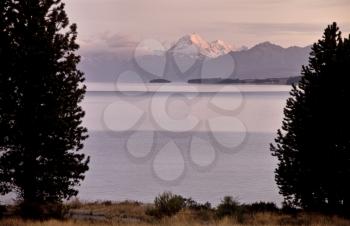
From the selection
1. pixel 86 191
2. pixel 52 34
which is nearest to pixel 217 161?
pixel 86 191

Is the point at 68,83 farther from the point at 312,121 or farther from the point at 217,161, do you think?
the point at 217,161

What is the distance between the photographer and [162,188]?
6638cm

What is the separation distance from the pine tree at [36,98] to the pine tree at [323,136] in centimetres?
1053

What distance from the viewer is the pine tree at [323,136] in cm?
2477

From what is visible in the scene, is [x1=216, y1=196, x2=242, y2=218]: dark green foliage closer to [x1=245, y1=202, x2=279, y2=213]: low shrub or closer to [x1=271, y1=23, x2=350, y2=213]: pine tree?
[x1=245, y1=202, x2=279, y2=213]: low shrub

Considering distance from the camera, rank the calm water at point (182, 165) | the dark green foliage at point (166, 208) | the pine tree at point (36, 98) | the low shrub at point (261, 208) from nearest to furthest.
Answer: the pine tree at point (36, 98), the dark green foliage at point (166, 208), the low shrub at point (261, 208), the calm water at point (182, 165)

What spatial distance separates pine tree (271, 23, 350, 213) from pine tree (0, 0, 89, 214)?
1053 cm

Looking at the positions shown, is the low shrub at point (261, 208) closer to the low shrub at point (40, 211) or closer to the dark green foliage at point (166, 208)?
the dark green foliage at point (166, 208)

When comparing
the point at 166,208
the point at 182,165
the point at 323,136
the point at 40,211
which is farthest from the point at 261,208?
the point at 182,165

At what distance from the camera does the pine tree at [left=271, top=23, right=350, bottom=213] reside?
2477cm

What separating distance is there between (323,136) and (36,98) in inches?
527

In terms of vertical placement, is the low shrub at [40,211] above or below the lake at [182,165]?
below

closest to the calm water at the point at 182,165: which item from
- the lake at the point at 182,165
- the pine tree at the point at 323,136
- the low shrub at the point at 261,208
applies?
the lake at the point at 182,165

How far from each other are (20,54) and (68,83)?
7.29 feet
